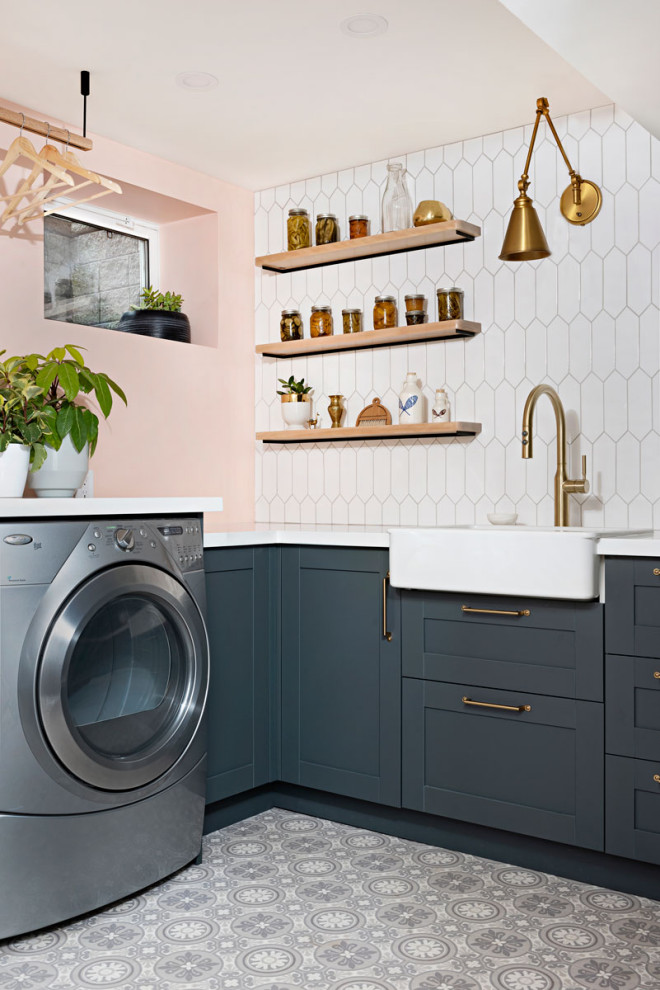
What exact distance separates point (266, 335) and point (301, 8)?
5.22 feet

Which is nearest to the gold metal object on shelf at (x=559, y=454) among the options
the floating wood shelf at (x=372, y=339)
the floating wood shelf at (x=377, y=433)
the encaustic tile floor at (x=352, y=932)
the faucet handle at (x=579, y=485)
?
the faucet handle at (x=579, y=485)

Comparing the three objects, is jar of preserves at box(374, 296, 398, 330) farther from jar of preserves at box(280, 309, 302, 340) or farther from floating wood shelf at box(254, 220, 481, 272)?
jar of preserves at box(280, 309, 302, 340)

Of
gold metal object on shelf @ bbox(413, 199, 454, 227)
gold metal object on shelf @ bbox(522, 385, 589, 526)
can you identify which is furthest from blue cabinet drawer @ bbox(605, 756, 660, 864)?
gold metal object on shelf @ bbox(413, 199, 454, 227)

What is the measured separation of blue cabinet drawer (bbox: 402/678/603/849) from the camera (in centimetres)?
246

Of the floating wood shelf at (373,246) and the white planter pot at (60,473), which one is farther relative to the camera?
the floating wood shelf at (373,246)

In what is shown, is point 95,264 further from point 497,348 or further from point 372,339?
point 497,348

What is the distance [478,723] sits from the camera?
265 cm

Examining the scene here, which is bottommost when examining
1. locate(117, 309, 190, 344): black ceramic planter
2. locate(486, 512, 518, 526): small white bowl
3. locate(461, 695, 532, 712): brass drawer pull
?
locate(461, 695, 532, 712): brass drawer pull

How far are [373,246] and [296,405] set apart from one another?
0.67 m

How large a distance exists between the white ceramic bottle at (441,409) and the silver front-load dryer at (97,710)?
1.12 m

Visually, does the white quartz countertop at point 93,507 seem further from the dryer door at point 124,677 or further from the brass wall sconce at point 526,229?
the brass wall sconce at point 526,229

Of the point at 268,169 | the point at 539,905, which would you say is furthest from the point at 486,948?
the point at 268,169

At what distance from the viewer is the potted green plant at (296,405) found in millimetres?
3703

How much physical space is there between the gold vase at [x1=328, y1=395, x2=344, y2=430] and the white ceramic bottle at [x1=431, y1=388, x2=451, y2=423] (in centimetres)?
44
